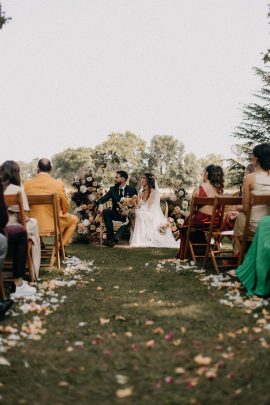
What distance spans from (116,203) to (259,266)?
6.44 m

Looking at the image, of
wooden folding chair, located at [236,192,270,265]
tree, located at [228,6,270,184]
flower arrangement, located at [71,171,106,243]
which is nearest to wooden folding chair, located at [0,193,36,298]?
wooden folding chair, located at [236,192,270,265]

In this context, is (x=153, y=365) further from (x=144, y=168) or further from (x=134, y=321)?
(x=144, y=168)

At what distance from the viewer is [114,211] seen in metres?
11.6

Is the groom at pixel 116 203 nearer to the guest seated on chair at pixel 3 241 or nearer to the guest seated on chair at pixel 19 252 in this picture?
the guest seated on chair at pixel 19 252

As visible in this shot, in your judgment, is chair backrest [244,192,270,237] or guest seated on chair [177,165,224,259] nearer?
chair backrest [244,192,270,237]

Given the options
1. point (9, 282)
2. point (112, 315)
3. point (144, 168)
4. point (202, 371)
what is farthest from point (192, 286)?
point (144, 168)

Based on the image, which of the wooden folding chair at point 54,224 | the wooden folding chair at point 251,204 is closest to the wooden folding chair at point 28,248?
the wooden folding chair at point 54,224

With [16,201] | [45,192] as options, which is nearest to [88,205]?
[45,192]

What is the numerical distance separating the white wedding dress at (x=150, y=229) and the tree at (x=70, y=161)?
7467 cm

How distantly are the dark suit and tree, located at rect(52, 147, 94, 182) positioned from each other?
74.6m

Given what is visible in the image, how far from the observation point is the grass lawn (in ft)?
9.52

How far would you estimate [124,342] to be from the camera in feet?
12.6

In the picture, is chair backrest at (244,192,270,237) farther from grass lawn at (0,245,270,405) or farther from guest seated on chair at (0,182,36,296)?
guest seated on chair at (0,182,36,296)

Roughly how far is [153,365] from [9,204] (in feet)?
11.0
